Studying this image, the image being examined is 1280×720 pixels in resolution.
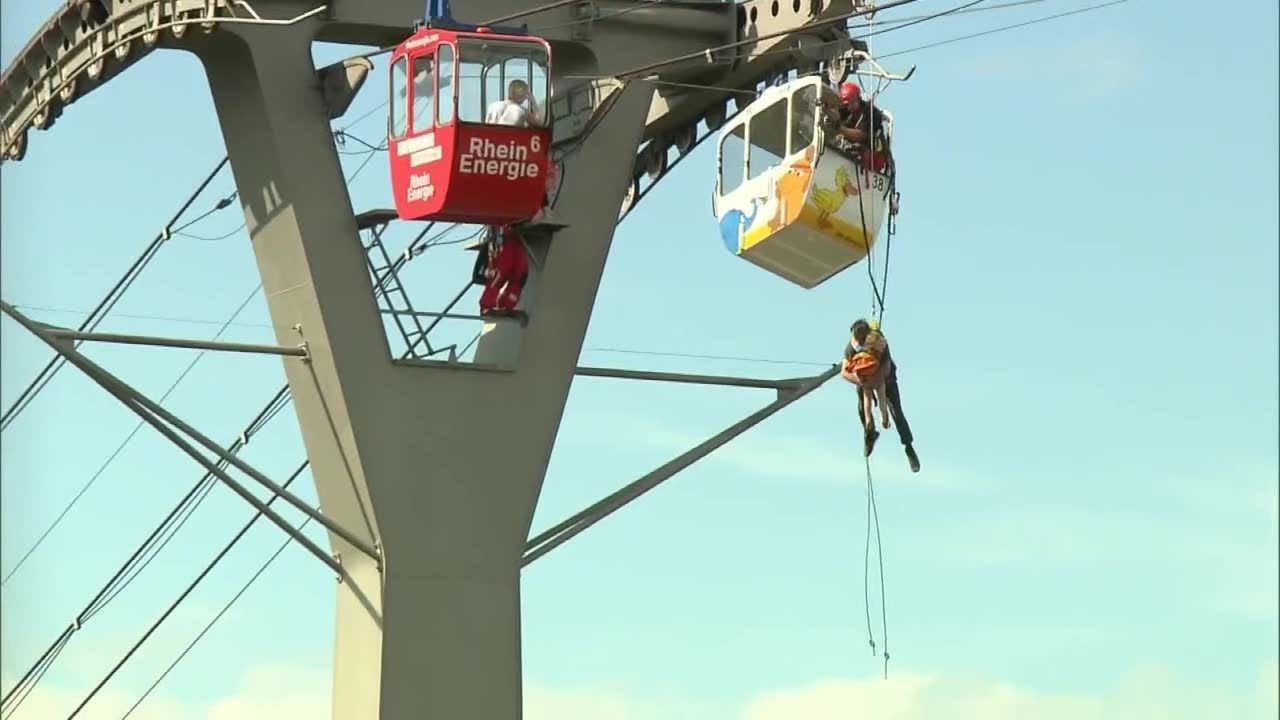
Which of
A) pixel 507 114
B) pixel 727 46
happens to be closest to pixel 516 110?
pixel 507 114

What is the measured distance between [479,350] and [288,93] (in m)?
3.73

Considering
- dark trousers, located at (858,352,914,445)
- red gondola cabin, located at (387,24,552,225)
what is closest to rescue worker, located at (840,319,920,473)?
dark trousers, located at (858,352,914,445)

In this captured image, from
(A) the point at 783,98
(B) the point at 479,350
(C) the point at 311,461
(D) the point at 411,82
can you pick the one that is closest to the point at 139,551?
(C) the point at 311,461

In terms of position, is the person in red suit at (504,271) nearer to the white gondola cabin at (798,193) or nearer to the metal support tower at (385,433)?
the metal support tower at (385,433)

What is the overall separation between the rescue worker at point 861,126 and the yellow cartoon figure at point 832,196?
312 millimetres

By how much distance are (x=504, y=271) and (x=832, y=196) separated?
546cm

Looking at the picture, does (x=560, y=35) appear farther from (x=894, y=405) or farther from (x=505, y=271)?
(x=894, y=405)

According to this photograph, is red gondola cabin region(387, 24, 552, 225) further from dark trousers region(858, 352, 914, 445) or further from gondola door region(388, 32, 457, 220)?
dark trousers region(858, 352, 914, 445)

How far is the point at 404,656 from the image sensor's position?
33188mm

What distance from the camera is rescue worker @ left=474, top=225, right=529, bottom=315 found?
112 ft

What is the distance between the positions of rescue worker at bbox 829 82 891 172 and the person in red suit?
5.33 m

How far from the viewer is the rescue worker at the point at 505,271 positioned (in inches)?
A: 1346

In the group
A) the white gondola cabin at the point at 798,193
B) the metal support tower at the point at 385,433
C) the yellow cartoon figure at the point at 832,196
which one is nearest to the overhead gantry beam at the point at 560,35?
the metal support tower at the point at 385,433

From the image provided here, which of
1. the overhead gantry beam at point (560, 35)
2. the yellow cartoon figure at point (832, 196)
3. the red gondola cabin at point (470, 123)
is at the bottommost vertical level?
the yellow cartoon figure at point (832, 196)
